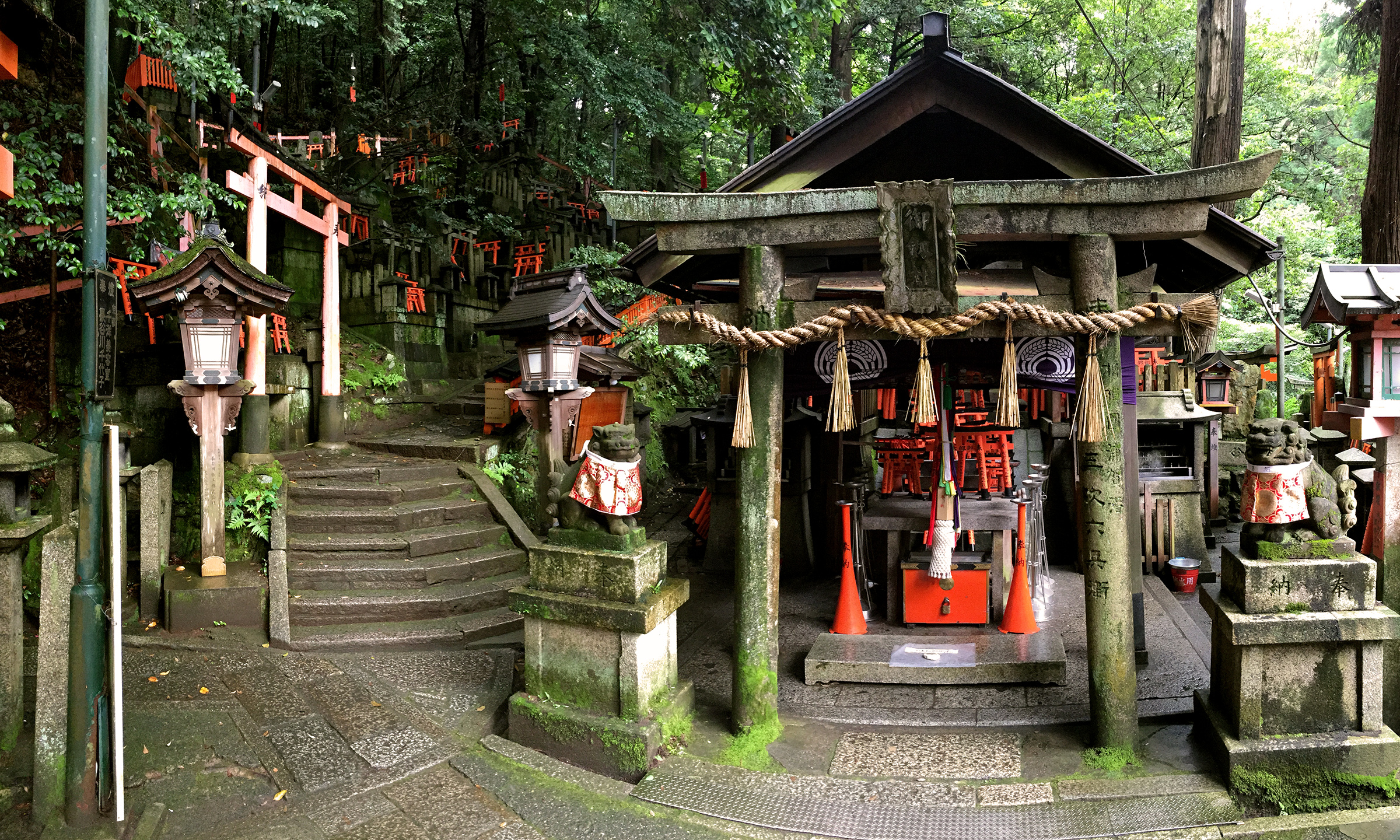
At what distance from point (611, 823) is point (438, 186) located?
1801cm

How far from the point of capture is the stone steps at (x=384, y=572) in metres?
8.84

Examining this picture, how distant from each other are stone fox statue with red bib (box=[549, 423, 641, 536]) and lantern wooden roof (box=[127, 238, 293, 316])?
16.3 ft

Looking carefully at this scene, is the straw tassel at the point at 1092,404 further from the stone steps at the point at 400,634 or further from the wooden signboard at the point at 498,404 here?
the wooden signboard at the point at 498,404

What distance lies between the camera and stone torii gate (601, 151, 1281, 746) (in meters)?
5.30

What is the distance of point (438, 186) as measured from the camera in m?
19.5

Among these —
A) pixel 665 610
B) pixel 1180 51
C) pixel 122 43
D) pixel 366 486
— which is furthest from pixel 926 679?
pixel 1180 51

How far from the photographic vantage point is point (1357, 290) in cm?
604

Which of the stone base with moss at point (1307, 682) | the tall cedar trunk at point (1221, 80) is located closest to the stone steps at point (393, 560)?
the stone base with moss at point (1307, 682)

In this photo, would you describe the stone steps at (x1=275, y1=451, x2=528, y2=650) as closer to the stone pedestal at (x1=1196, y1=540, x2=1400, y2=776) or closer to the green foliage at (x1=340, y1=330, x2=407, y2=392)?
the green foliage at (x1=340, y1=330, x2=407, y2=392)

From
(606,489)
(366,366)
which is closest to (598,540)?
(606,489)

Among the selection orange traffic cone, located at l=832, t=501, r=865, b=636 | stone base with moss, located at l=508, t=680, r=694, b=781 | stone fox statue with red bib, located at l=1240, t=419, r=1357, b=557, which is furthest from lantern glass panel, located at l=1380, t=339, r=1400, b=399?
stone base with moss, located at l=508, t=680, r=694, b=781

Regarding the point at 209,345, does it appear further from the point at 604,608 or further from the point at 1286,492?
the point at 1286,492

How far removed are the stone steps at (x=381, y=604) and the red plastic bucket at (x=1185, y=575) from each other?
8.43m

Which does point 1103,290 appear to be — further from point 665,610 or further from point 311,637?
point 311,637
